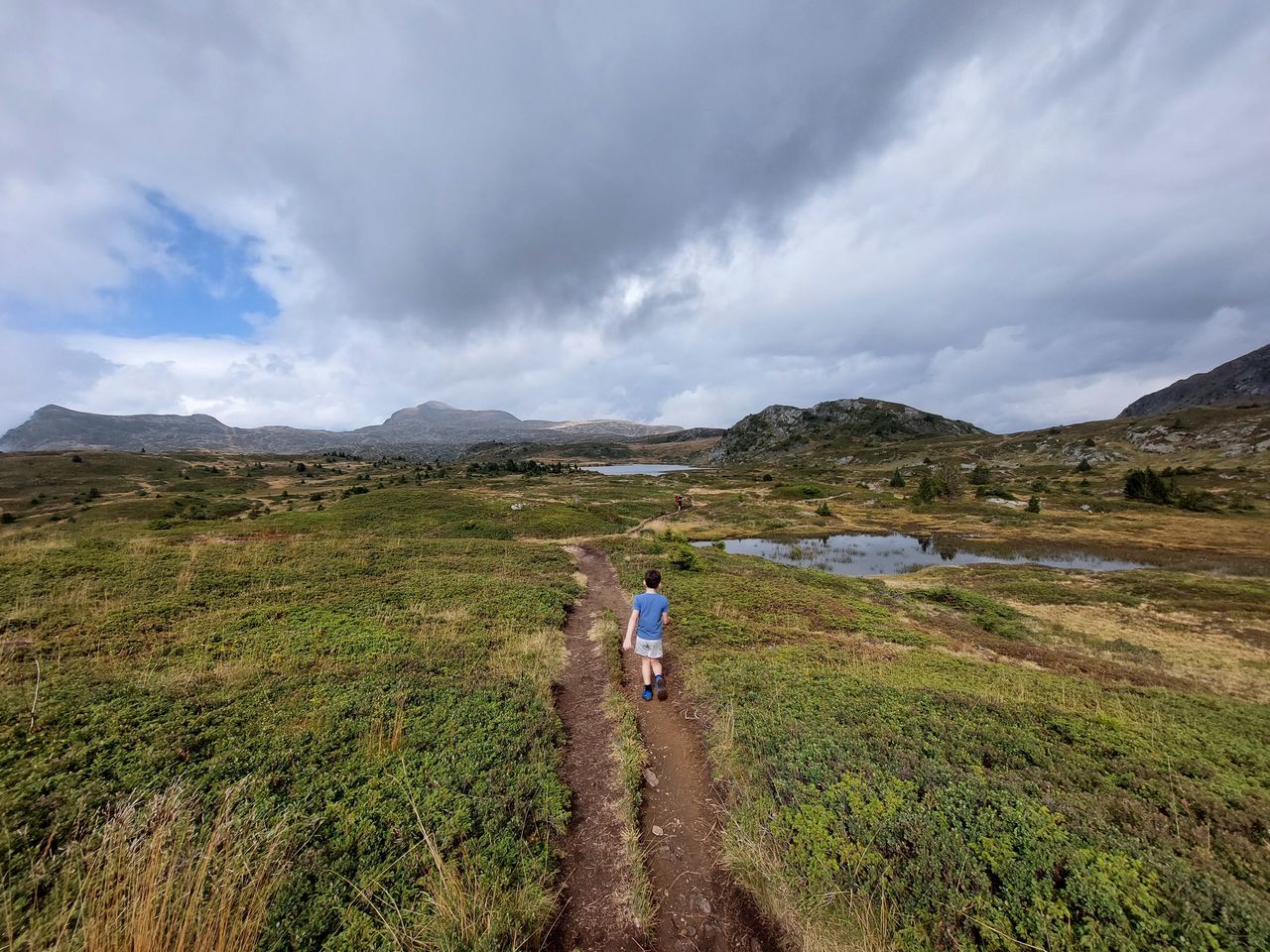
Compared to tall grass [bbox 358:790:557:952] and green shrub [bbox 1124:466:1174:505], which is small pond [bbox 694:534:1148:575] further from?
green shrub [bbox 1124:466:1174:505]

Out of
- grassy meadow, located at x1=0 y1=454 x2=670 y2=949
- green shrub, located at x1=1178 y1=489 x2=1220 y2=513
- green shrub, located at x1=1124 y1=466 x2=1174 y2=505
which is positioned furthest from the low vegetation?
green shrub, located at x1=1124 y1=466 x2=1174 y2=505

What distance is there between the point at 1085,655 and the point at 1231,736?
9.88 meters

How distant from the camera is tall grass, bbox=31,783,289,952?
4.45m

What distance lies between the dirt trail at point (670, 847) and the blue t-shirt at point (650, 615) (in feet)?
5.74

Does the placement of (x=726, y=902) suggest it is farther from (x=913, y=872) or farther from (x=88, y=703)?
(x=88, y=703)

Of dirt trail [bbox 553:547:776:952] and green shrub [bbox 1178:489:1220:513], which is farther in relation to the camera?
green shrub [bbox 1178:489:1220:513]

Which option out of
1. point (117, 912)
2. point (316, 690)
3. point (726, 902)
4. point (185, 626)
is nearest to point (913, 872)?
point (726, 902)

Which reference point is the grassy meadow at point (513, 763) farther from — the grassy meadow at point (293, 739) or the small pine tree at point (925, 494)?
the small pine tree at point (925, 494)

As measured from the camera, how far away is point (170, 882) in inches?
192

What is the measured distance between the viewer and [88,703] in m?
8.33

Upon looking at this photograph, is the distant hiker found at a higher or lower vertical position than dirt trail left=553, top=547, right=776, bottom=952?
higher

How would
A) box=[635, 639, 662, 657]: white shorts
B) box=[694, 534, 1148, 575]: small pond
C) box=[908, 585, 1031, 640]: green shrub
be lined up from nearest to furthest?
1. box=[635, 639, 662, 657]: white shorts
2. box=[908, 585, 1031, 640]: green shrub
3. box=[694, 534, 1148, 575]: small pond

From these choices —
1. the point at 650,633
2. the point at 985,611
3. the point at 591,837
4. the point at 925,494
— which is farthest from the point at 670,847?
the point at 925,494

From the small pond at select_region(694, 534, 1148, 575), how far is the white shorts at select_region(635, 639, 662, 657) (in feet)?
90.1
